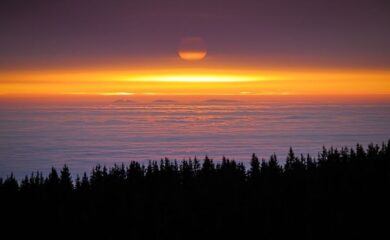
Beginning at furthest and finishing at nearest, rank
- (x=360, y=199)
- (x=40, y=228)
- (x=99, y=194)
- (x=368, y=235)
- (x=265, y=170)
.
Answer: (x=265, y=170), (x=99, y=194), (x=40, y=228), (x=360, y=199), (x=368, y=235)

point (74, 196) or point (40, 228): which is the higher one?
point (74, 196)

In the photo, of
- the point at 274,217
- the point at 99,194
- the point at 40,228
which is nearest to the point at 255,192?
the point at 274,217

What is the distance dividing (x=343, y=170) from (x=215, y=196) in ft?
63.7

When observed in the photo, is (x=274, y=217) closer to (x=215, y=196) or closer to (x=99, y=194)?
(x=215, y=196)

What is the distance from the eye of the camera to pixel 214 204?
5591 centimetres

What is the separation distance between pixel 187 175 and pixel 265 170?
11.7 m

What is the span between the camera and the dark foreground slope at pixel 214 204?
48188mm

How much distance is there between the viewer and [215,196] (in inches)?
2325

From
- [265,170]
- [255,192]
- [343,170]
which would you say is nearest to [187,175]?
[265,170]

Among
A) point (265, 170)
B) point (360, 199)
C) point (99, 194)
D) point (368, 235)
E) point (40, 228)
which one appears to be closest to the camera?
point (368, 235)

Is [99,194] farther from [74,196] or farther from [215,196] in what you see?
[215,196]

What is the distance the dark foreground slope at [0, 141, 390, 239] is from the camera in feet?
158

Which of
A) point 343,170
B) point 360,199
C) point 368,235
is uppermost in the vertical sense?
point 343,170

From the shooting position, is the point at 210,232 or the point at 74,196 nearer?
the point at 210,232
